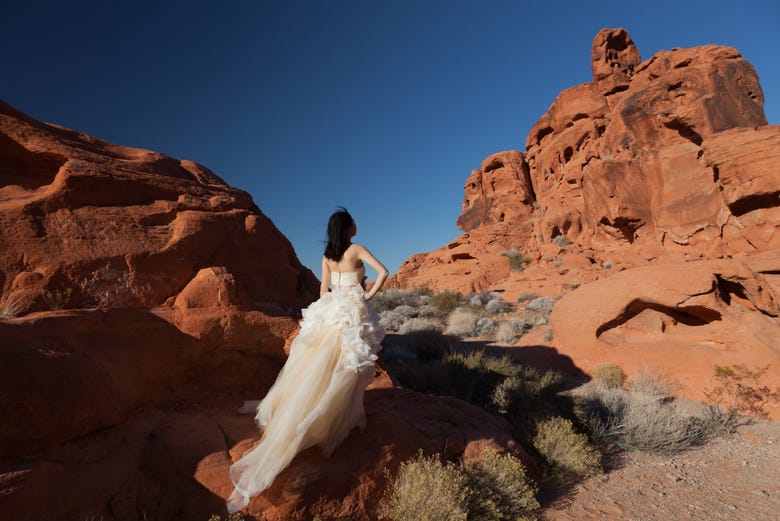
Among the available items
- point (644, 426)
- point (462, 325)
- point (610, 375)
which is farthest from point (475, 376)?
point (462, 325)

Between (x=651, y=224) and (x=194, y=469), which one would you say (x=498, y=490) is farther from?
(x=651, y=224)

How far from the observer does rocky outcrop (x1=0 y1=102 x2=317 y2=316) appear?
3.44 m

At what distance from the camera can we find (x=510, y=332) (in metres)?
11.5

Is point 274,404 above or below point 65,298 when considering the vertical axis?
below

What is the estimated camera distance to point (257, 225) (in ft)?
17.0

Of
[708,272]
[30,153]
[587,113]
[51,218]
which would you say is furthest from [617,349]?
[587,113]

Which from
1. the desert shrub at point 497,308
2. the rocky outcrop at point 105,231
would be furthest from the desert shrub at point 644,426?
the desert shrub at point 497,308

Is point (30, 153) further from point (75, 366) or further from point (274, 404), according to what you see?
point (274, 404)

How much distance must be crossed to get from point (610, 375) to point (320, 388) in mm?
6633

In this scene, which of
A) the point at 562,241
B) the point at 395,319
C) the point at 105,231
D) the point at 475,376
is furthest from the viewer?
the point at 562,241

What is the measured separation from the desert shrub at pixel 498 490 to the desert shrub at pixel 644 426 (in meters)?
2.19

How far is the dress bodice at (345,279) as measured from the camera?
351 centimetres

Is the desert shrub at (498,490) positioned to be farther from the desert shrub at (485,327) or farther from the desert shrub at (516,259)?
the desert shrub at (516,259)

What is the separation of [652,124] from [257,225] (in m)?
16.9
